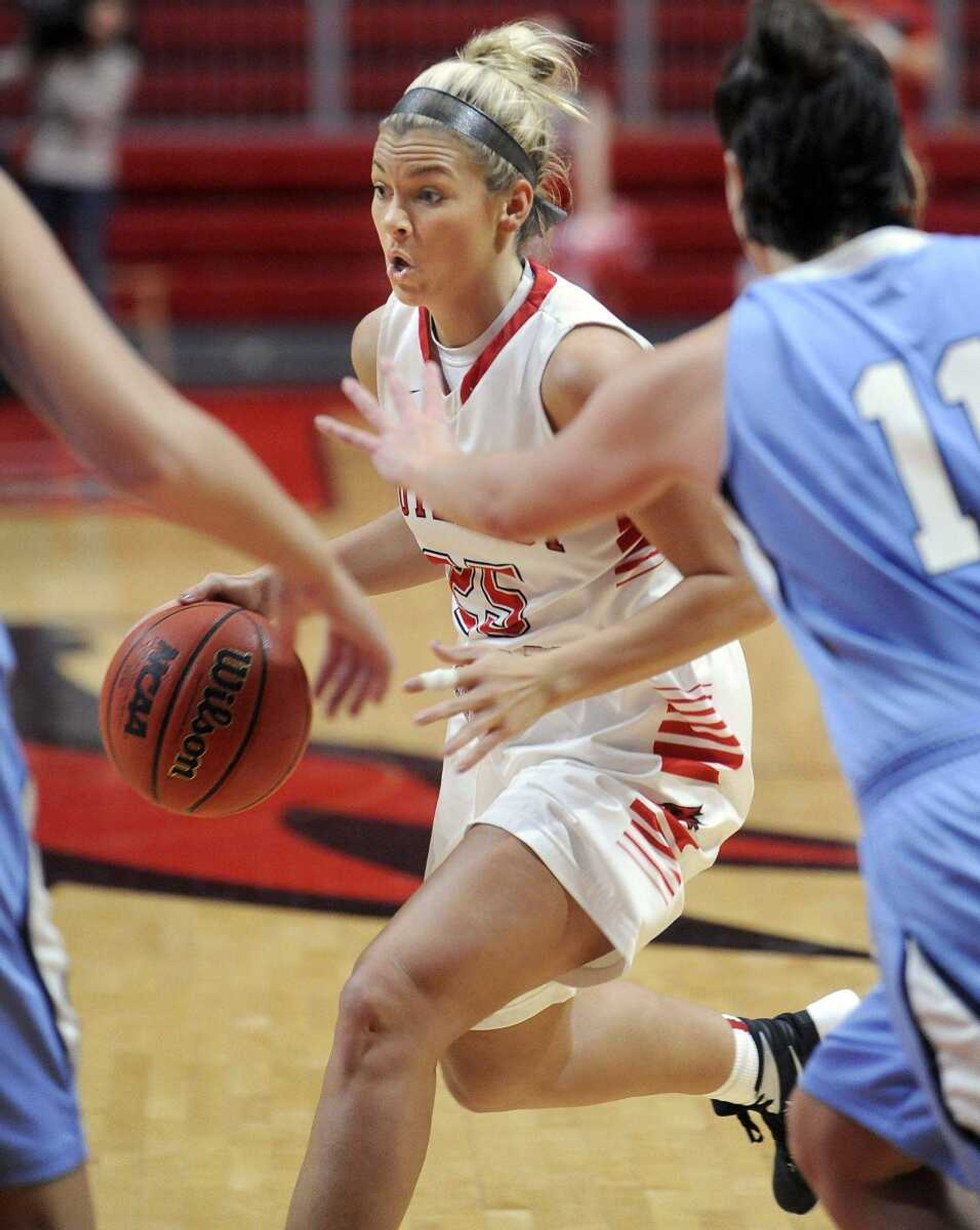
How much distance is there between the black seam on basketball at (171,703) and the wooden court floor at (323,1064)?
0.81m

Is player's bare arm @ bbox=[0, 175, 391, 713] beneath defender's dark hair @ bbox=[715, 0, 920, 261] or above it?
beneath

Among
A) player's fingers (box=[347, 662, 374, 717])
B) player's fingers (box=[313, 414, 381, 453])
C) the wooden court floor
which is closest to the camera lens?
player's fingers (box=[347, 662, 374, 717])

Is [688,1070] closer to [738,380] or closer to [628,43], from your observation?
[738,380]

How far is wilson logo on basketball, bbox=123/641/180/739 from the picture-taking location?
3.08m

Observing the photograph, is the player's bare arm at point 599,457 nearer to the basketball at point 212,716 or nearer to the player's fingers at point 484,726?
the player's fingers at point 484,726

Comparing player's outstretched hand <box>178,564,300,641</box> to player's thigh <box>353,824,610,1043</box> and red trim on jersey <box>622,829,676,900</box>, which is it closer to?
player's thigh <box>353,824,610,1043</box>

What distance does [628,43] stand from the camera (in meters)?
15.8

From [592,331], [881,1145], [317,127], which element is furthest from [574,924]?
[317,127]

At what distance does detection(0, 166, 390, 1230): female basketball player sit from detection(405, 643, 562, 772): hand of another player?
1.63ft

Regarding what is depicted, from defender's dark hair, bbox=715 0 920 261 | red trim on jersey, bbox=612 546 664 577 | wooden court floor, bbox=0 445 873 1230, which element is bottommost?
wooden court floor, bbox=0 445 873 1230

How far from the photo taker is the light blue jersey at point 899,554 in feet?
6.75

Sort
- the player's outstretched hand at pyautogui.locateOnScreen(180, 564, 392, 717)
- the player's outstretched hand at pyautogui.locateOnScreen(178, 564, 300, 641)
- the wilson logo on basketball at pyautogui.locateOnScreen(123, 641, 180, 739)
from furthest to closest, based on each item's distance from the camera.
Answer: the player's outstretched hand at pyautogui.locateOnScreen(178, 564, 300, 641), the wilson logo on basketball at pyautogui.locateOnScreen(123, 641, 180, 739), the player's outstretched hand at pyautogui.locateOnScreen(180, 564, 392, 717)

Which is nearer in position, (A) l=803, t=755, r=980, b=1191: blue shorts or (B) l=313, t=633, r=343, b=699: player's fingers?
(A) l=803, t=755, r=980, b=1191: blue shorts

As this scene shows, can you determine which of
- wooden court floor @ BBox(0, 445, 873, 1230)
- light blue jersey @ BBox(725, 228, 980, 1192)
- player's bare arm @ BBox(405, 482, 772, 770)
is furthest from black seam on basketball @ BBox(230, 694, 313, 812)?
light blue jersey @ BBox(725, 228, 980, 1192)
